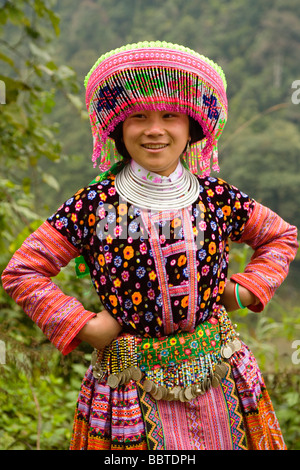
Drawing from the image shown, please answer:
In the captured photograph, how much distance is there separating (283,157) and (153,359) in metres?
23.0

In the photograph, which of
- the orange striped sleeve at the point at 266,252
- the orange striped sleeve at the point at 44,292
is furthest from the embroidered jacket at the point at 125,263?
the orange striped sleeve at the point at 266,252

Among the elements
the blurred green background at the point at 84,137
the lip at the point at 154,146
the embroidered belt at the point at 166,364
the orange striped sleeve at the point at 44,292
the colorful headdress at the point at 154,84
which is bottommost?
the embroidered belt at the point at 166,364

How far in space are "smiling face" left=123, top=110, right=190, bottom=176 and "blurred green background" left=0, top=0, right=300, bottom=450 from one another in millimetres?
458

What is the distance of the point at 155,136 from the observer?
54.3 inches

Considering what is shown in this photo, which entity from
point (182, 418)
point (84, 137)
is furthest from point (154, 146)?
point (84, 137)

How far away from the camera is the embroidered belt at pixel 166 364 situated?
1413 mm

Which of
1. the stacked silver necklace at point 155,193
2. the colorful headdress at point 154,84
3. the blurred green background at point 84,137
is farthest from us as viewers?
the blurred green background at point 84,137

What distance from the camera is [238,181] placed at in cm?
2228

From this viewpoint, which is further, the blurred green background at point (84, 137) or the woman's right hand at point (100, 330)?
the blurred green background at point (84, 137)

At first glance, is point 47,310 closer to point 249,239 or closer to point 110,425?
point 110,425

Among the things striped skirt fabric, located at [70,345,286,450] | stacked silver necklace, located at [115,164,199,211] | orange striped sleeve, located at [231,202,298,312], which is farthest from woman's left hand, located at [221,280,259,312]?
stacked silver necklace, located at [115,164,199,211]

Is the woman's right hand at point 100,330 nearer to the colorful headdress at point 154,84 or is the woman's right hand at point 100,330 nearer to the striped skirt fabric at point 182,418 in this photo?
the striped skirt fabric at point 182,418

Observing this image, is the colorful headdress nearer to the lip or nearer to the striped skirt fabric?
the lip

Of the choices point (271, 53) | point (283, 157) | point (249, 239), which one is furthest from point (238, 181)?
point (249, 239)
